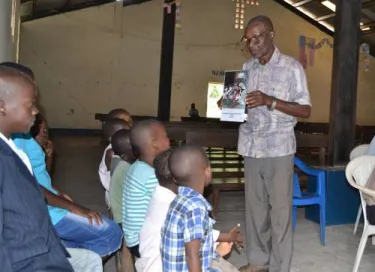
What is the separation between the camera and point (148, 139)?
182 cm

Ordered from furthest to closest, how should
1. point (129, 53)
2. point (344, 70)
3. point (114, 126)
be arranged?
point (129, 53) < point (344, 70) < point (114, 126)

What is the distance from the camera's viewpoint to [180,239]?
1354 mm

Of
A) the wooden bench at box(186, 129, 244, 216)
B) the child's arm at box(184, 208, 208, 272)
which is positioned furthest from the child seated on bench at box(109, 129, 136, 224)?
the wooden bench at box(186, 129, 244, 216)

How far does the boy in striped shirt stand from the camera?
180 centimetres

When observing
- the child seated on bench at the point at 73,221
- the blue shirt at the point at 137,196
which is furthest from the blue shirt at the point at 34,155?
the blue shirt at the point at 137,196

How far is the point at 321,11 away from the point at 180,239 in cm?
1299

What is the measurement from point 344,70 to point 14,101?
3.24m

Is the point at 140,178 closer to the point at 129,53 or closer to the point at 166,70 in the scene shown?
the point at 166,70

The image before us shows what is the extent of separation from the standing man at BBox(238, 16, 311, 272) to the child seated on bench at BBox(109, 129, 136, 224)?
0.69 meters

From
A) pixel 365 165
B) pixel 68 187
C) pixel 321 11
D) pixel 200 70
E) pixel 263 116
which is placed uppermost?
pixel 321 11

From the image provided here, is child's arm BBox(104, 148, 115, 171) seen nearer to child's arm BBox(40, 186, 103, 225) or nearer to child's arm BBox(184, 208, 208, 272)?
child's arm BBox(40, 186, 103, 225)

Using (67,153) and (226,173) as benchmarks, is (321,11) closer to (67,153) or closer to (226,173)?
(67,153)

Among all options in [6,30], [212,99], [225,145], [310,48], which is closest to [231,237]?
[225,145]

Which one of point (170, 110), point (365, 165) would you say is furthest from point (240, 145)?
point (170, 110)
